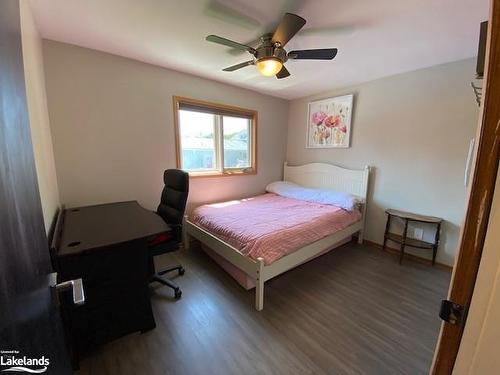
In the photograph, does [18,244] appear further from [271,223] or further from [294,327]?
[271,223]

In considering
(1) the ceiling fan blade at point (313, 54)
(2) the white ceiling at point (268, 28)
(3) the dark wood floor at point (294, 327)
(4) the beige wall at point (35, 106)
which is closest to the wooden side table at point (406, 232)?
(3) the dark wood floor at point (294, 327)

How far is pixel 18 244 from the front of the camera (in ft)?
1.49

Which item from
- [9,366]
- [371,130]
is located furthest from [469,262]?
[371,130]

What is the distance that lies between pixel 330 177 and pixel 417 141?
1.22m

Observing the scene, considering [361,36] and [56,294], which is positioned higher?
[361,36]

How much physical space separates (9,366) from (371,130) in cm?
364

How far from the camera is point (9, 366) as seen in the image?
1.16 ft

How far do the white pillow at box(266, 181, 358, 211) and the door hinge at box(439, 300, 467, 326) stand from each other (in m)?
2.48

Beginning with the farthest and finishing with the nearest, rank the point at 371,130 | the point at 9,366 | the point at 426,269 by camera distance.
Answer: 1. the point at 371,130
2. the point at 426,269
3. the point at 9,366

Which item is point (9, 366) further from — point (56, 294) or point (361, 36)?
point (361, 36)

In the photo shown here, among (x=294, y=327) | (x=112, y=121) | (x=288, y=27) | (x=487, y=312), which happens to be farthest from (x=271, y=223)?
(x=112, y=121)

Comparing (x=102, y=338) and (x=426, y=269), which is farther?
(x=426, y=269)

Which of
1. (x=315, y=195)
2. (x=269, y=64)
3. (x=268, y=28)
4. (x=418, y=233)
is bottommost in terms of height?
(x=418, y=233)

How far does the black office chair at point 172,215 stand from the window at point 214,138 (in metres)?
0.78
